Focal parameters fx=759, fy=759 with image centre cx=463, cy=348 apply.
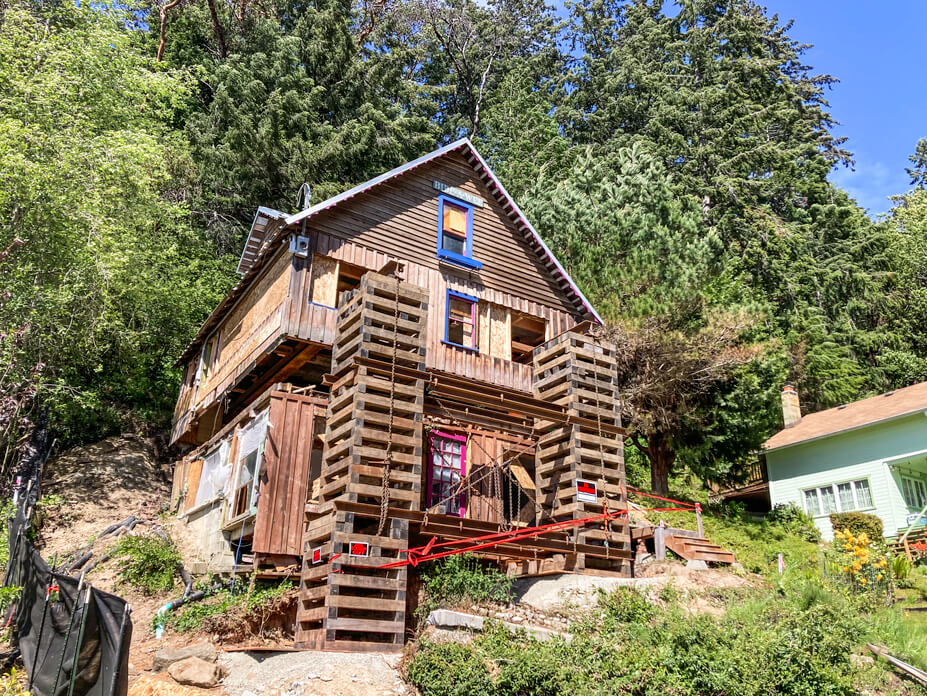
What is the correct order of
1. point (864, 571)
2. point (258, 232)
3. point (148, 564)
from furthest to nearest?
point (258, 232)
point (864, 571)
point (148, 564)

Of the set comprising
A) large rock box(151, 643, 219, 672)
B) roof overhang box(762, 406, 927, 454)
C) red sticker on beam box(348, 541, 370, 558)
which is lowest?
large rock box(151, 643, 219, 672)

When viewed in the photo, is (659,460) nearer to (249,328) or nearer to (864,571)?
(864,571)

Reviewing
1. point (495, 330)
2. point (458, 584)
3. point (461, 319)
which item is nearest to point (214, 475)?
point (461, 319)

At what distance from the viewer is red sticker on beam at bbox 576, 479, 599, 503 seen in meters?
14.5

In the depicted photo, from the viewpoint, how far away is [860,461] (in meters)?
24.6

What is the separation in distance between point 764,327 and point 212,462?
19003mm

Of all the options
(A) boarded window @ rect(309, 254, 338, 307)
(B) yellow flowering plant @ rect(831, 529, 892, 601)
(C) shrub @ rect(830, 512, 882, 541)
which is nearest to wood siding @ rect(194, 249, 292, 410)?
(A) boarded window @ rect(309, 254, 338, 307)

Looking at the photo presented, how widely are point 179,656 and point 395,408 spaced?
485 cm

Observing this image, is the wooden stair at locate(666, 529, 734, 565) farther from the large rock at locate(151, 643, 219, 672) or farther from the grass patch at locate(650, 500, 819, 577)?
the large rock at locate(151, 643, 219, 672)

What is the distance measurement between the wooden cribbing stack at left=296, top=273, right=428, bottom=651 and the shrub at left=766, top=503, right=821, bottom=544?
51.5 ft

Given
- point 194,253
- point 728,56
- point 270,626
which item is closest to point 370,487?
point 270,626

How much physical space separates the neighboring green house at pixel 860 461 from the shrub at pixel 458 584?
52.0 ft

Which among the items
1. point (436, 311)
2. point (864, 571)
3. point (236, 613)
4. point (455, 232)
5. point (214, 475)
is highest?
point (455, 232)

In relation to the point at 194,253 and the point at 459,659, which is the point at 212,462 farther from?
the point at 194,253
